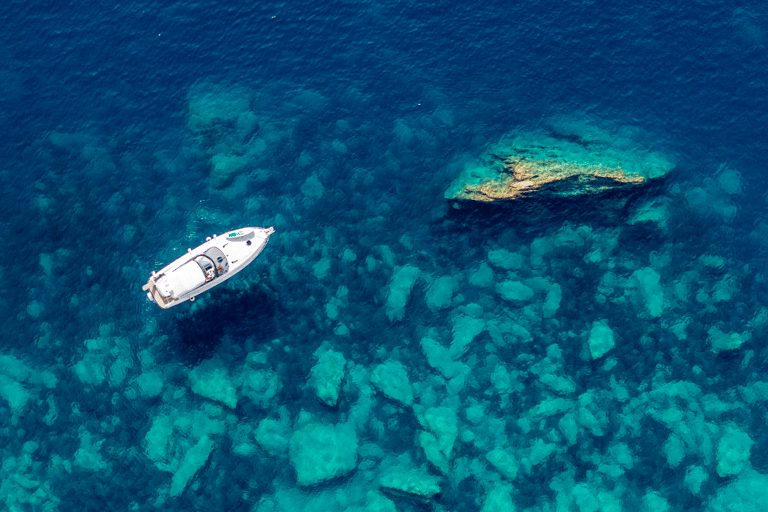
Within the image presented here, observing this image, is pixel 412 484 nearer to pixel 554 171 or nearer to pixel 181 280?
pixel 181 280

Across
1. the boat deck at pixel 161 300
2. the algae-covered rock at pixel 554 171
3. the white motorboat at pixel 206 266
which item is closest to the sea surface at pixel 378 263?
the algae-covered rock at pixel 554 171

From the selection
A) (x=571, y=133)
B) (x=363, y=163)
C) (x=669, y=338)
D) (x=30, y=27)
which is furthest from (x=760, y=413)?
(x=30, y=27)

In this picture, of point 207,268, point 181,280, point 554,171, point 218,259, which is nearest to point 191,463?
point 181,280

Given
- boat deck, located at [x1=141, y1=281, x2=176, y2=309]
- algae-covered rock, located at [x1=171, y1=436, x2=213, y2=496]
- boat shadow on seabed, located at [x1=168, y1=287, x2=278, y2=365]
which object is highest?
boat deck, located at [x1=141, y1=281, x2=176, y2=309]

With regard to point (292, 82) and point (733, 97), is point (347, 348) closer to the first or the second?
point (292, 82)

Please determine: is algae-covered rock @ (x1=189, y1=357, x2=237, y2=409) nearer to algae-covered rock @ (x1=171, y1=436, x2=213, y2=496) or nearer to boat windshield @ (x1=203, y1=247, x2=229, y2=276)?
algae-covered rock @ (x1=171, y1=436, x2=213, y2=496)

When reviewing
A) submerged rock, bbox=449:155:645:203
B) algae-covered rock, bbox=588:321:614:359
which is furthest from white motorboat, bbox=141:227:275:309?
algae-covered rock, bbox=588:321:614:359
